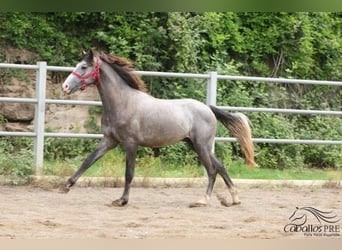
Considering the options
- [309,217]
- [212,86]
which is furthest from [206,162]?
[212,86]

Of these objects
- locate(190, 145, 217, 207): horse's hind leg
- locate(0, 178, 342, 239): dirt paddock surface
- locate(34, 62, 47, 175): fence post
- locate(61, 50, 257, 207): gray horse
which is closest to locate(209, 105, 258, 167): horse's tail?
locate(61, 50, 257, 207): gray horse

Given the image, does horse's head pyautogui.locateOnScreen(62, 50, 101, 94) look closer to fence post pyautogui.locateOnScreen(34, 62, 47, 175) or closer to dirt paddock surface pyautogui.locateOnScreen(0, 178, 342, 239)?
dirt paddock surface pyautogui.locateOnScreen(0, 178, 342, 239)

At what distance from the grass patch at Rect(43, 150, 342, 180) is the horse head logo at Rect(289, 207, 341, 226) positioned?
7.73ft

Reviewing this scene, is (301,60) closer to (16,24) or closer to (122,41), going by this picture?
(122,41)

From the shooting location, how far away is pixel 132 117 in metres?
5.87

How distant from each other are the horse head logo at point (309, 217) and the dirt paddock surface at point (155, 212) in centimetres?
8

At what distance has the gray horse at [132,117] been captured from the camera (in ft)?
18.9

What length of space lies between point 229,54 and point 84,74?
5514mm

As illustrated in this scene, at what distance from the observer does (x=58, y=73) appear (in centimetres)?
996

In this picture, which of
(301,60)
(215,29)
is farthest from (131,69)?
(301,60)

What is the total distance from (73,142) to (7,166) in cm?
213

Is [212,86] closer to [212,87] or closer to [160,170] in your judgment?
[212,87]

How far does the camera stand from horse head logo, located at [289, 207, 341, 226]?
4.82m

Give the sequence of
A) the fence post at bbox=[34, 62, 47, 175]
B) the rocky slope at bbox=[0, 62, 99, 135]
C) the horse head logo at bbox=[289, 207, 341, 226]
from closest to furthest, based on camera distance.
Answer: the horse head logo at bbox=[289, 207, 341, 226] → the fence post at bbox=[34, 62, 47, 175] → the rocky slope at bbox=[0, 62, 99, 135]
